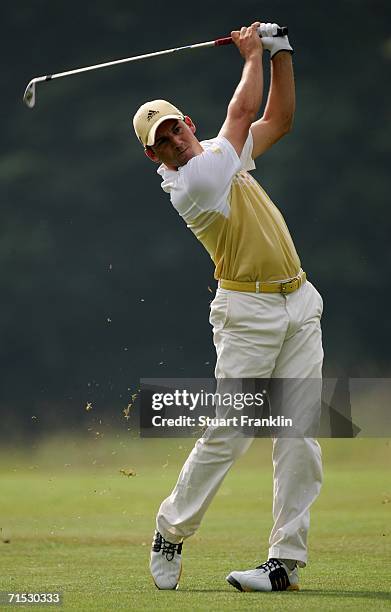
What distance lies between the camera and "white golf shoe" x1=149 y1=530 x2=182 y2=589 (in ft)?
10.9

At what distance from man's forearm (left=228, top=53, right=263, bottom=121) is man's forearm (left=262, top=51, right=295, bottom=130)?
17 cm

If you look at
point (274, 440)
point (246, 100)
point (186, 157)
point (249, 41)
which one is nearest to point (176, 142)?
point (186, 157)

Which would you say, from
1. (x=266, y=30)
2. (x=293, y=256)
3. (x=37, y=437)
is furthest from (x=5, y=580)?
(x=37, y=437)

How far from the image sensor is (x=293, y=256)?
337 cm

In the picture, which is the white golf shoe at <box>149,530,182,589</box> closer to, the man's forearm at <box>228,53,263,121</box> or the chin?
the chin

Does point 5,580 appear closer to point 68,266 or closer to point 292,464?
point 292,464

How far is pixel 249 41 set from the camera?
11.0ft

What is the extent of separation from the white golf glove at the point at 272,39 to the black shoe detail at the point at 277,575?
4.49ft

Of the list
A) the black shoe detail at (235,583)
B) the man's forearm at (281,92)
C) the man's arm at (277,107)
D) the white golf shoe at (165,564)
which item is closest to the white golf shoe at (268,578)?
the black shoe detail at (235,583)

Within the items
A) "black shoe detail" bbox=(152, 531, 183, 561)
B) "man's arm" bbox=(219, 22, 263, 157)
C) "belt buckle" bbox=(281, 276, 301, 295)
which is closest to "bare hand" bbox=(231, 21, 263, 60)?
"man's arm" bbox=(219, 22, 263, 157)

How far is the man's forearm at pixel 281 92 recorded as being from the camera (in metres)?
3.47

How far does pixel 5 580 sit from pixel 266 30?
5.47 ft

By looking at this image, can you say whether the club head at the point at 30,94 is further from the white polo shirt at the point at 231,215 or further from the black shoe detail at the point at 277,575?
the black shoe detail at the point at 277,575

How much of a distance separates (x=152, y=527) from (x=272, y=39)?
2.51 m
